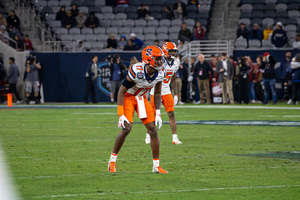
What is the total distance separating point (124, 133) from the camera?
6.26 m

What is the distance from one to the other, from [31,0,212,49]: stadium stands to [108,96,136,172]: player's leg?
1828 cm

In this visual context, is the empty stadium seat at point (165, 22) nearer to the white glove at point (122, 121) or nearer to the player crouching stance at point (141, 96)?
the player crouching stance at point (141, 96)

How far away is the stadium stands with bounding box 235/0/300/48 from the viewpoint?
25247mm

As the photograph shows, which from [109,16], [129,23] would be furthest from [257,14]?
[109,16]

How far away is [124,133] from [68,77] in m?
16.9

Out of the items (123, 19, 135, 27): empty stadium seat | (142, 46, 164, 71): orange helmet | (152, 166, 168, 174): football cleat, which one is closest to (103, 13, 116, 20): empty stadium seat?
(123, 19, 135, 27): empty stadium seat

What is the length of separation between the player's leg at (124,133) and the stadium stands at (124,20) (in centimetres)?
1828

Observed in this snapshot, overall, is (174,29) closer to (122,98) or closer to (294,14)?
(294,14)

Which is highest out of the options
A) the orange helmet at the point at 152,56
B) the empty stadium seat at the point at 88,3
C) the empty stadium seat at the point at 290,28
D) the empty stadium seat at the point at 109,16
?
the empty stadium seat at the point at 88,3

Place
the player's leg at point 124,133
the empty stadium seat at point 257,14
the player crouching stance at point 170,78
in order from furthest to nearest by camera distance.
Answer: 1. the empty stadium seat at point 257,14
2. the player crouching stance at point 170,78
3. the player's leg at point 124,133

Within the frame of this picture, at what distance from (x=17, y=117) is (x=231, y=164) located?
976cm

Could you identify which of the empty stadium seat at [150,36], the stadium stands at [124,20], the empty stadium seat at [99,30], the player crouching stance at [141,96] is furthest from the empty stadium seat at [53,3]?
the player crouching stance at [141,96]

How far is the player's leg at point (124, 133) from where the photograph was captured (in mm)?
6258

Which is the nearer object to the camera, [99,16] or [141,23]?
[141,23]
